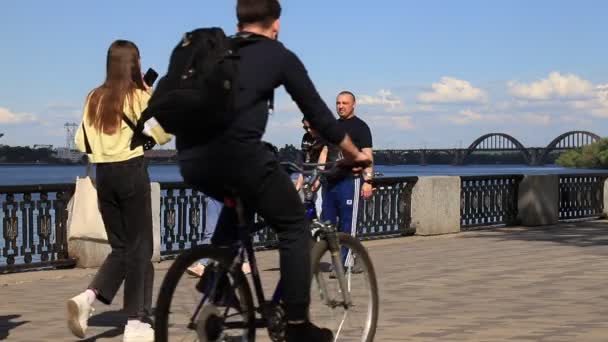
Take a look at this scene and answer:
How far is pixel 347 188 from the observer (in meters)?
11.2

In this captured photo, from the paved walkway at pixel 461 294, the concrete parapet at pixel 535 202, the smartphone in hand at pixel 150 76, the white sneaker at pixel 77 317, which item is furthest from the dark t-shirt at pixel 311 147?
the concrete parapet at pixel 535 202

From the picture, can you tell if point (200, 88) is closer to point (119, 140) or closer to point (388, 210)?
point (119, 140)

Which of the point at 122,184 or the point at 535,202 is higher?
the point at 122,184

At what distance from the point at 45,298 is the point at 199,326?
5299 mm

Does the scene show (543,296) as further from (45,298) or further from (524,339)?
(45,298)

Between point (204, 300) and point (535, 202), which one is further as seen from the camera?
point (535, 202)

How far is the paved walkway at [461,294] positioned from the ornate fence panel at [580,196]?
6.03 metres

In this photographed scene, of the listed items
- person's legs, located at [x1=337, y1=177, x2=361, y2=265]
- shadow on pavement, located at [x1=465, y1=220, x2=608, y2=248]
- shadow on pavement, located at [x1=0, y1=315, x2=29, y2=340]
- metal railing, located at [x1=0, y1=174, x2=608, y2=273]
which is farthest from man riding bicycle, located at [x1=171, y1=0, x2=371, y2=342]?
shadow on pavement, located at [x1=465, y1=220, x2=608, y2=248]

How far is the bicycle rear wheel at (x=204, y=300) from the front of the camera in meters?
4.96

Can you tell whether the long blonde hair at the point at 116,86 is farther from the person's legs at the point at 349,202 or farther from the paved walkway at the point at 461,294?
the person's legs at the point at 349,202

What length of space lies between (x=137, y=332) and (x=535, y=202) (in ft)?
49.6

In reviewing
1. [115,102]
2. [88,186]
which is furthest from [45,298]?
[115,102]

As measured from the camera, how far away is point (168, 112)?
500 cm

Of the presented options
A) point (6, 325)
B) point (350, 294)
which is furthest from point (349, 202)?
point (350, 294)
